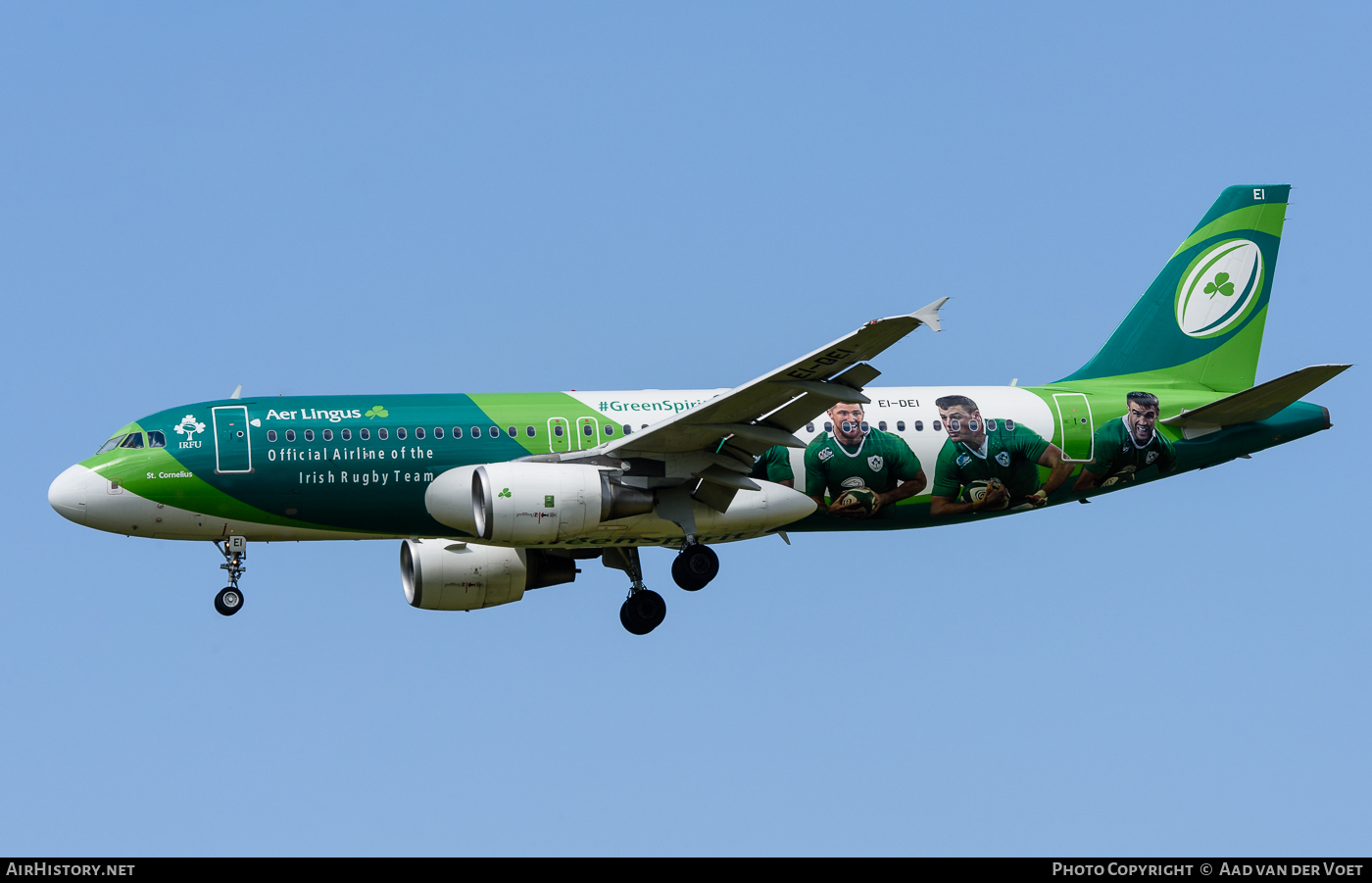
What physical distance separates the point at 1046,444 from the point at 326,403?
14159mm

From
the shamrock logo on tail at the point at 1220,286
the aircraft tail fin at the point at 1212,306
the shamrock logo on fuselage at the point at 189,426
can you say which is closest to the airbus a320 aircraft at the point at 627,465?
the shamrock logo on fuselage at the point at 189,426

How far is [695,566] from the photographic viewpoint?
35844mm

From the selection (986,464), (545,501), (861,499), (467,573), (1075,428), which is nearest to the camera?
(545,501)

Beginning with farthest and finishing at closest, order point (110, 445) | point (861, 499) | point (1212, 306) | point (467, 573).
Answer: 1. point (1212, 306)
2. point (467, 573)
3. point (861, 499)
4. point (110, 445)

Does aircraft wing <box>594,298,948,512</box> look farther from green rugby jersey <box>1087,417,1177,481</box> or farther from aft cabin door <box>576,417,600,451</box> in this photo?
green rugby jersey <box>1087,417,1177,481</box>

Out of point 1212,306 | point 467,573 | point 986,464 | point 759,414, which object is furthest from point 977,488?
point 467,573

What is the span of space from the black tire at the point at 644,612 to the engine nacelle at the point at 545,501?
359 cm

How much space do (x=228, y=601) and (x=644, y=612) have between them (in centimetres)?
802

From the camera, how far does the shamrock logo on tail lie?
4159 cm

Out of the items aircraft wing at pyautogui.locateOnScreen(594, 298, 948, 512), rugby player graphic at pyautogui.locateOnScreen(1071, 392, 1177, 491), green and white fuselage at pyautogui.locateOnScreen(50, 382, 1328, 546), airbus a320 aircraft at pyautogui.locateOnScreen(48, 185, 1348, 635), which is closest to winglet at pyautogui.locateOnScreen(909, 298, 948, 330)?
aircraft wing at pyautogui.locateOnScreen(594, 298, 948, 512)

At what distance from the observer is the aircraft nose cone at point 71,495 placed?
3556 centimetres

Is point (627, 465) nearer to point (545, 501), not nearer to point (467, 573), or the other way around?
point (545, 501)
